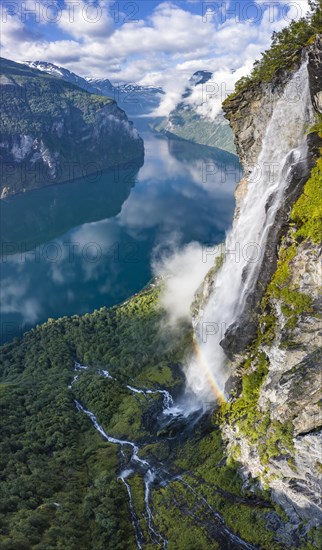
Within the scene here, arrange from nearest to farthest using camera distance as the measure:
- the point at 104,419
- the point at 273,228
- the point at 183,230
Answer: the point at 273,228
the point at 104,419
the point at 183,230

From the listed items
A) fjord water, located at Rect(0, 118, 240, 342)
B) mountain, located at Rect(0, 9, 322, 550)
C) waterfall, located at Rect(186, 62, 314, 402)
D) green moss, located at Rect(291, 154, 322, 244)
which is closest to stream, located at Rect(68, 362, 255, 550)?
mountain, located at Rect(0, 9, 322, 550)

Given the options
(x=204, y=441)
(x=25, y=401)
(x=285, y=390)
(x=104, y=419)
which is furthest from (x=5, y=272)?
(x=285, y=390)

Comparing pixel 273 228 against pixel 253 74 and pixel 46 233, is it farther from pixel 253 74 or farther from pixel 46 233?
pixel 46 233

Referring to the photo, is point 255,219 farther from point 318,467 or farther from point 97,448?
point 97,448

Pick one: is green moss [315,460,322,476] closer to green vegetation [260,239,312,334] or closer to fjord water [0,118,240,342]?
green vegetation [260,239,312,334]

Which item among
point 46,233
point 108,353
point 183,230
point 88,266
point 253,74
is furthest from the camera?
point 46,233

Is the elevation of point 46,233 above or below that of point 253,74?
below

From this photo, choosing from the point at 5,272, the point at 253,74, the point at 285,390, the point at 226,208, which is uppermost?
the point at 253,74
